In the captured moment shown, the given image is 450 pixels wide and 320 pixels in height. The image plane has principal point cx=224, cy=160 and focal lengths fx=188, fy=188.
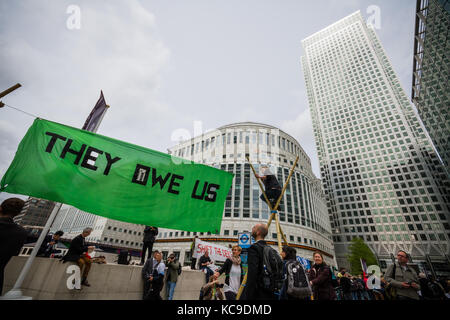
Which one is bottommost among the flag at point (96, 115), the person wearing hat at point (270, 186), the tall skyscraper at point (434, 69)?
the person wearing hat at point (270, 186)

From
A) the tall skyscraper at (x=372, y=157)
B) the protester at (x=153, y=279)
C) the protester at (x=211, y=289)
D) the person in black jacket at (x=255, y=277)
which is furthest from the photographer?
the tall skyscraper at (x=372, y=157)

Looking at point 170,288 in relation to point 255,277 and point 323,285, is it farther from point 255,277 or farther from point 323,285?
point 255,277

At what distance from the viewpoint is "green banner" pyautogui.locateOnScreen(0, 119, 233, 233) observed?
171 inches

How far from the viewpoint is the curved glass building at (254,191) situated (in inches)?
1619

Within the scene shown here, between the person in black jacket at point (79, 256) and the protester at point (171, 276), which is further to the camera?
the protester at point (171, 276)

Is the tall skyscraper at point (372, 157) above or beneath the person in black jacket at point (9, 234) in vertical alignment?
above

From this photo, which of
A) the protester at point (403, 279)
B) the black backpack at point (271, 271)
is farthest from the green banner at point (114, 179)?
Result: the protester at point (403, 279)

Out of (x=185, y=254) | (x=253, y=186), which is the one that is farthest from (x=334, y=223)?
(x=185, y=254)

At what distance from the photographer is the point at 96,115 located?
Result: 605 cm

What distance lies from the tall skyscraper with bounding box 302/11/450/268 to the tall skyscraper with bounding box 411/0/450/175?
1437 inches

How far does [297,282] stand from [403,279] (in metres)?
3.76

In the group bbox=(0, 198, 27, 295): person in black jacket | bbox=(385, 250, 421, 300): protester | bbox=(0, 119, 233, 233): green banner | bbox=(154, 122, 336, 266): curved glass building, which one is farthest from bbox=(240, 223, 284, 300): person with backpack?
bbox=(154, 122, 336, 266): curved glass building

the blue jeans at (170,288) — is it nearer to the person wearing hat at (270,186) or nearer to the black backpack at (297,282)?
the person wearing hat at (270,186)
